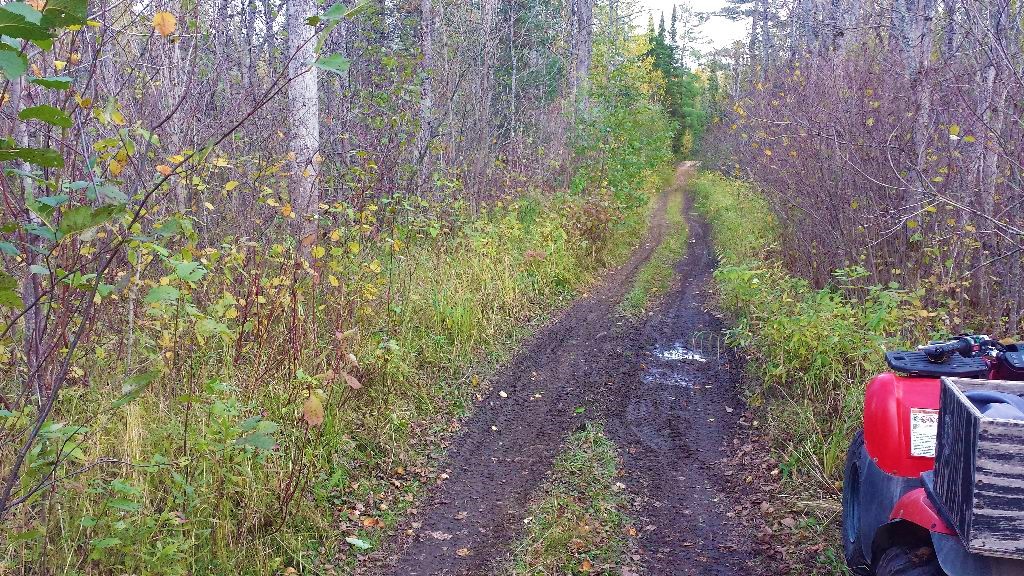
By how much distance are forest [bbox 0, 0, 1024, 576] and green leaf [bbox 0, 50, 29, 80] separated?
11 mm

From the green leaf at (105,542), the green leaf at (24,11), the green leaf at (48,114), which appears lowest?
the green leaf at (105,542)

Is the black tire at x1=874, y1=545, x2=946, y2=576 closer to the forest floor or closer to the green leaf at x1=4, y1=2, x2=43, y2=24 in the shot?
the forest floor

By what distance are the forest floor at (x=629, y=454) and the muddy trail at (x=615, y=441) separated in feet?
0.04

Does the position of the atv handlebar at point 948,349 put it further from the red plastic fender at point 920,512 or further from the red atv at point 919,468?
the red plastic fender at point 920,512

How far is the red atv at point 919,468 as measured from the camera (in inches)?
93.8

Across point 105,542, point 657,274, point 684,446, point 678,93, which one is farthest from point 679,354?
point 678,93

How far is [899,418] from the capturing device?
3168mm

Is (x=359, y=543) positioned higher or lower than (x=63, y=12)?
lower

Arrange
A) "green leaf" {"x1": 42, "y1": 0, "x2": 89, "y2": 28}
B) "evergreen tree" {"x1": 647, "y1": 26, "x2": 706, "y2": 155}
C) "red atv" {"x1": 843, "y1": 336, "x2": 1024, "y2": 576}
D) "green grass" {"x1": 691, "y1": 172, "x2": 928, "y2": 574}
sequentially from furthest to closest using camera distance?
"evergreen tree" {"x1": 647, "y1": 26, "x2": 706, "y2": 155}
"green grass" {"x1": 691, "y1": 172, "x2": 928, "y2": 574}
"red atv" {"x1": 843, "y1": 336, "x2": 1024, "y2": 576}
"green leaf" {"x1": 42, "y1": 0, "x2": 89, "y2": 28}

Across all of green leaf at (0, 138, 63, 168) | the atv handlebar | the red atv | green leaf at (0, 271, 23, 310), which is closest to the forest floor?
the red atv

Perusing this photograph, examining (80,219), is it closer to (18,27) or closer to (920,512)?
(18,27)

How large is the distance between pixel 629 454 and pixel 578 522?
4.36 feet

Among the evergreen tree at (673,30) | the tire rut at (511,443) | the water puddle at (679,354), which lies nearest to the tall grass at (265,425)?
the tire rut at (511,443)

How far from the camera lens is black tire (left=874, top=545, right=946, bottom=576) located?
2.66 metres
